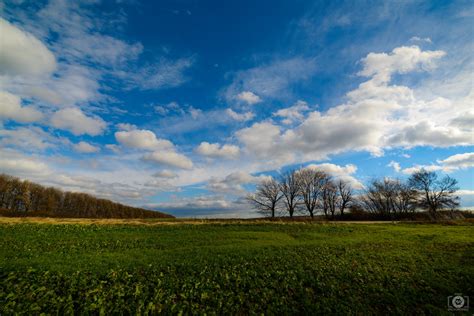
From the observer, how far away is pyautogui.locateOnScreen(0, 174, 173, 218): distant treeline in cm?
11050

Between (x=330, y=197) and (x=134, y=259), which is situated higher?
(x=330, y=197)

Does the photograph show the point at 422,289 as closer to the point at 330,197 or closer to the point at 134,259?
the point at 134,259

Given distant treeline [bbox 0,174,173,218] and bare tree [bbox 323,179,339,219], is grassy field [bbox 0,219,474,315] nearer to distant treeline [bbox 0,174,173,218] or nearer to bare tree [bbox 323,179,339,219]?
bare tree [bbox 323,179,339,219]

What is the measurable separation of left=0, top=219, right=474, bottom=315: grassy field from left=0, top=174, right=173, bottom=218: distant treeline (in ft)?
314

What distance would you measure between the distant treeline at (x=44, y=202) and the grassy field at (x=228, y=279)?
9561cm

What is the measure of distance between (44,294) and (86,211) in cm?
16667

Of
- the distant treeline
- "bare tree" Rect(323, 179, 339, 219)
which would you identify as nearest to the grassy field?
"bare tree" Rect(323, 179, 339, 219)

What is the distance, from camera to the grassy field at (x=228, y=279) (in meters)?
10.4

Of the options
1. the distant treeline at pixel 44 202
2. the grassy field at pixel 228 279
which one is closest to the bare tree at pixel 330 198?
the grassy field at pixel 228 279

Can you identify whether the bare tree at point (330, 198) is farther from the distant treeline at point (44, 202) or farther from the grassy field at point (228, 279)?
the distant treeline at point (44, 202)

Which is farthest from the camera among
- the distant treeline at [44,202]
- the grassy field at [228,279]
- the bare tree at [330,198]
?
the distant treeline at [44,202]

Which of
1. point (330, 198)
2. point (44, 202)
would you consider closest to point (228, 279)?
point (330, 198)

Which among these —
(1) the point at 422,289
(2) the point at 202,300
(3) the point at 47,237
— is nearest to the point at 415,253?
(1) the point at 422,289

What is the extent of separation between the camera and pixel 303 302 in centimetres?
1093
